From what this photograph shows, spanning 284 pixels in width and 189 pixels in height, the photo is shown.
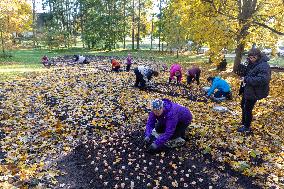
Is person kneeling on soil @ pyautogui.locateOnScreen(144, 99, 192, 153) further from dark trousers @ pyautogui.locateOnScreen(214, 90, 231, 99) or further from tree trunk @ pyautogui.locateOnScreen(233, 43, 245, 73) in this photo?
tree trunk @ pyautogui.locateOnScreen(233, 43, 245, 73)

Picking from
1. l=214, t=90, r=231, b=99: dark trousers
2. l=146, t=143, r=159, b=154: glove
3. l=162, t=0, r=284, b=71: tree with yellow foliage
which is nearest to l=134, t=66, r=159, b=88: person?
l=214, t=90, r=231, b=99: dark trousers

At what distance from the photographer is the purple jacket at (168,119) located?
21.9ft

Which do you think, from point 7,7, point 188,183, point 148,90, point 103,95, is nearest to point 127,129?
point 188,183

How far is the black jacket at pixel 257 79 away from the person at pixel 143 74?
5979 millimetres

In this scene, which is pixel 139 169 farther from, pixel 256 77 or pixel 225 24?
pixel 225 24

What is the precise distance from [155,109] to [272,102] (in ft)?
27.2

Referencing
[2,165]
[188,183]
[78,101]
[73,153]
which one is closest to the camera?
[188,183]

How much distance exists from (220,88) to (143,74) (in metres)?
3.72

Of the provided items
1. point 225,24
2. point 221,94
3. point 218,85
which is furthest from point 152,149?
point 225,24

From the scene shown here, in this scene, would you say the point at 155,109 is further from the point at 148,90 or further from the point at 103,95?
the point at 148,90

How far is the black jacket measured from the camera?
315 inches

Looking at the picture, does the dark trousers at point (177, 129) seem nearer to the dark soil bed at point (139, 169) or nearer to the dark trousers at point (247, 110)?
the dark soil bed at point (139, 169)

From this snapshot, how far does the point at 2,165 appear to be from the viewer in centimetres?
684

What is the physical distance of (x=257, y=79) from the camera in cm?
801
